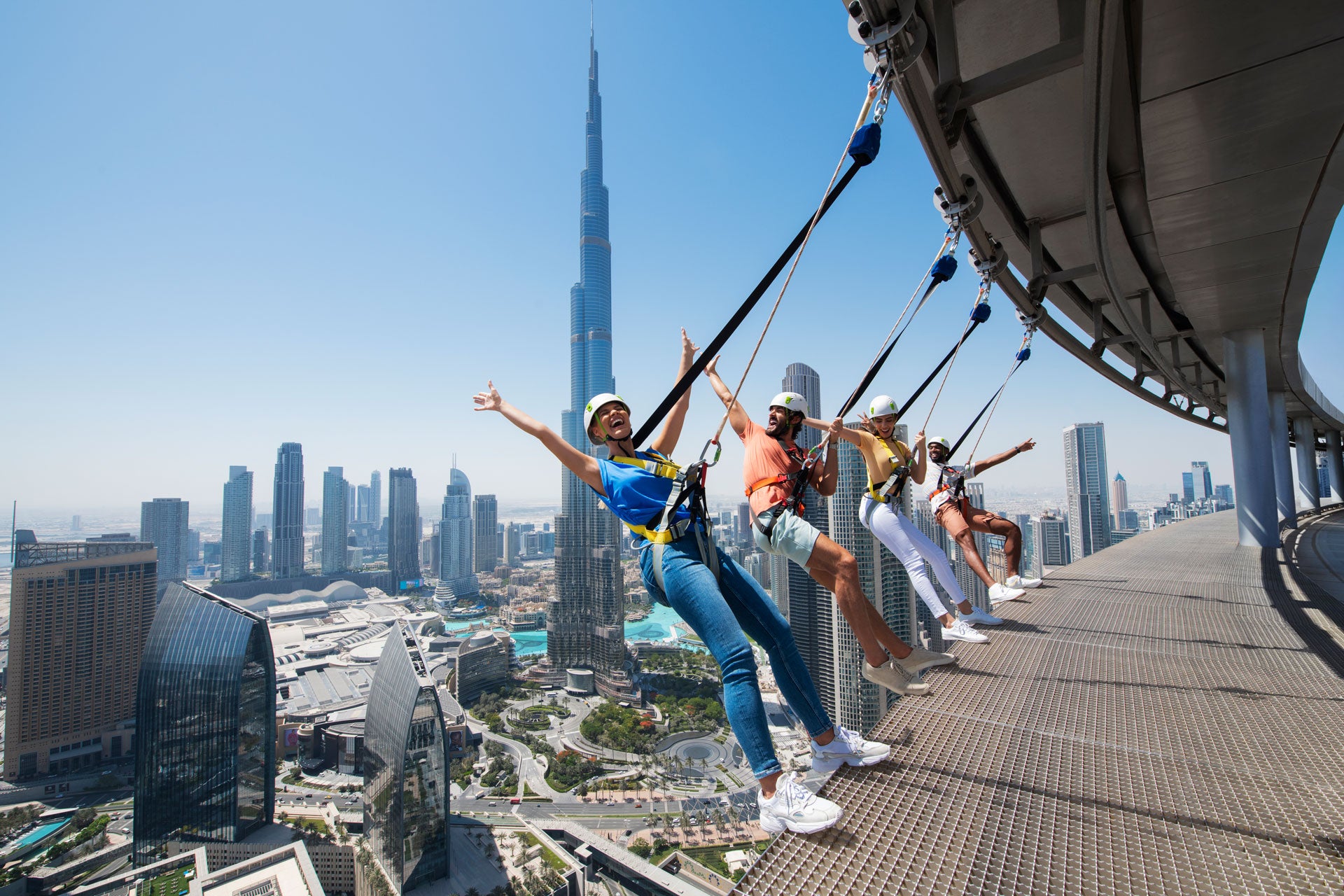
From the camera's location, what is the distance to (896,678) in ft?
7.57

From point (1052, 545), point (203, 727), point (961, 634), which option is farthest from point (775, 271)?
point (1052, 545)

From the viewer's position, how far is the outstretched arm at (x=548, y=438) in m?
1.95

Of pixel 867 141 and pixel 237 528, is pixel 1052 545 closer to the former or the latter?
pixel 867 141

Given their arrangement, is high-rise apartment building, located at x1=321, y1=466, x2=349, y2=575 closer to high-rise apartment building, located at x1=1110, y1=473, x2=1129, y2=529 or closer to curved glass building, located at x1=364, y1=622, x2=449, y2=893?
curved glass building, located at x1=364, y1=622, x2=449, y2=893

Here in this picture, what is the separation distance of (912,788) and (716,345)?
1579 mm

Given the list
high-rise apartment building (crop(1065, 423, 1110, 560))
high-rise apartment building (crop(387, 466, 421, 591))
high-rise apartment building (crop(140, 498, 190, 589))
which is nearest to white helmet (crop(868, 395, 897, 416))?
high-rise apartment building (crop(1065, 423, 1110, 560))

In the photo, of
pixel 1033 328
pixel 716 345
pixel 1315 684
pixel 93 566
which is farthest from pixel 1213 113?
pixel 93 566

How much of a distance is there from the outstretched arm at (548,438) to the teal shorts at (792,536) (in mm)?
748

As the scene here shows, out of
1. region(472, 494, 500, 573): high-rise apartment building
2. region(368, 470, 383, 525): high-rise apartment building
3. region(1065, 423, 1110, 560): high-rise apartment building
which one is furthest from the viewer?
region(368, 470, 383, 525): high-rise apartment building

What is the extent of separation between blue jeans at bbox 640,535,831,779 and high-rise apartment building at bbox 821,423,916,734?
15.6 m

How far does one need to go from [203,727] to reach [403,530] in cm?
6529

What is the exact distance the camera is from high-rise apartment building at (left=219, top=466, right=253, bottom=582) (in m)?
79.7

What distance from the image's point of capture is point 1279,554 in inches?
243

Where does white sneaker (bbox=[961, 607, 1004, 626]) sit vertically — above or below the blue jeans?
below
